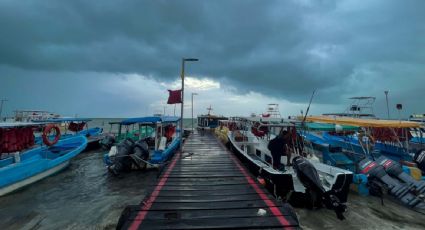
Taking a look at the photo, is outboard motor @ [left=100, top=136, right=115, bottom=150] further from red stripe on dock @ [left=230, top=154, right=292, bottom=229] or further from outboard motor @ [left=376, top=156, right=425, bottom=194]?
outboard motor @ [left=376, top=156, right=425, bottom=194]

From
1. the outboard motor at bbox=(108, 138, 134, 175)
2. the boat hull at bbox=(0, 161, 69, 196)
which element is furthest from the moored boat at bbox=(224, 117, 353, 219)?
the boat hull at bbox=(0, 161, 69, 196)

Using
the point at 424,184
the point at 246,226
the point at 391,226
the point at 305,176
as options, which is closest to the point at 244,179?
the point at 305,176

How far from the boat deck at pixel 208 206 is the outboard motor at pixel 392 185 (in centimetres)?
599

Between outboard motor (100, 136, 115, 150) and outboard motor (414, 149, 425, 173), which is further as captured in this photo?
outboard motor (100, 136, 115, 150)

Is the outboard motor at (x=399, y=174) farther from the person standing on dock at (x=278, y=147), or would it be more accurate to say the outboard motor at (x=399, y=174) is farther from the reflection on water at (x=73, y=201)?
the reflection on water at (x=73, y=201)

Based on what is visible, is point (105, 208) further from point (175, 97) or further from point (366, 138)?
point (366, 138)

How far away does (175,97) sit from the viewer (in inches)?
428

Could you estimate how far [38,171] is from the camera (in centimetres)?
1140

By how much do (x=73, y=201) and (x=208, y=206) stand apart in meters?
7.16

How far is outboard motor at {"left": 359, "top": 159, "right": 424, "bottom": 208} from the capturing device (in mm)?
7830

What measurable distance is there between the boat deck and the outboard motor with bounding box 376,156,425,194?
6634 mm

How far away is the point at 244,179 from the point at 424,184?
284 inches

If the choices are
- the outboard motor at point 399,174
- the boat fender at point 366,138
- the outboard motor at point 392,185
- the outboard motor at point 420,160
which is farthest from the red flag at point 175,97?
the outboard motor at point 420,160

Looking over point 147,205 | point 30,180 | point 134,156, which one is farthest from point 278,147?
point 30,180
